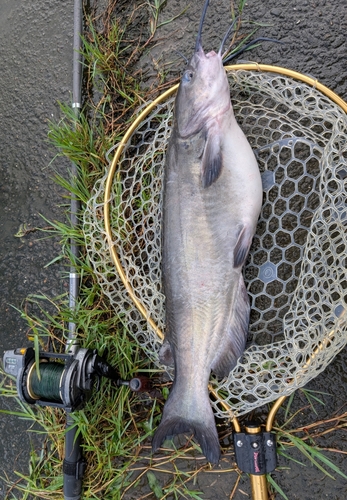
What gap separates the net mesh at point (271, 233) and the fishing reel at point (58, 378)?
26cm

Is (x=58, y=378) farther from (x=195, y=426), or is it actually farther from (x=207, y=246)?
(x=207, y=246)

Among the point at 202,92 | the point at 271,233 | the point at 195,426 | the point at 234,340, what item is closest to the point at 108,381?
the point at 195,426

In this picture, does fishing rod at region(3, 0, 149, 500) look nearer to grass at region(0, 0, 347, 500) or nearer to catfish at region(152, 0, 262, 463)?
grass at region(0, 0, 347, 500)

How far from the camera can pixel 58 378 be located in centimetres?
195

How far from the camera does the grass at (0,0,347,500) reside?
7.14 feet

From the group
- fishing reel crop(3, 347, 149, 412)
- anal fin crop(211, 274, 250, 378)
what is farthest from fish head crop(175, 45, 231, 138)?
fishing reel crop(3, 347, 149, 412)

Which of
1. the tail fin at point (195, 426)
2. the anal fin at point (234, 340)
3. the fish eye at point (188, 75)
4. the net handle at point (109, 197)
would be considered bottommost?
the tail fin at point (195, 426)

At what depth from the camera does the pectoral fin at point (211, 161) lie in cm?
179

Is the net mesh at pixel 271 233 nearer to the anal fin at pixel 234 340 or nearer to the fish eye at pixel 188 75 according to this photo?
the anal fin at pixel 234 340

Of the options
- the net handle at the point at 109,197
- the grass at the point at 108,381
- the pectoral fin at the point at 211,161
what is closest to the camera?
the pectoral fin at the point at 211,161

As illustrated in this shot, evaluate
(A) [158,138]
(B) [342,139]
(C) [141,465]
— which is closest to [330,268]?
(B) [342,139]

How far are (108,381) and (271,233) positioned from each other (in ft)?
3.88

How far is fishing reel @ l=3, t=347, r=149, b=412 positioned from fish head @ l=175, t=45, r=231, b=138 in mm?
1182

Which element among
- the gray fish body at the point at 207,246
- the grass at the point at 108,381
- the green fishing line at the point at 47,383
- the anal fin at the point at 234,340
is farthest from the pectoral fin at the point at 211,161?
the green fishing line at the point at 47,383
